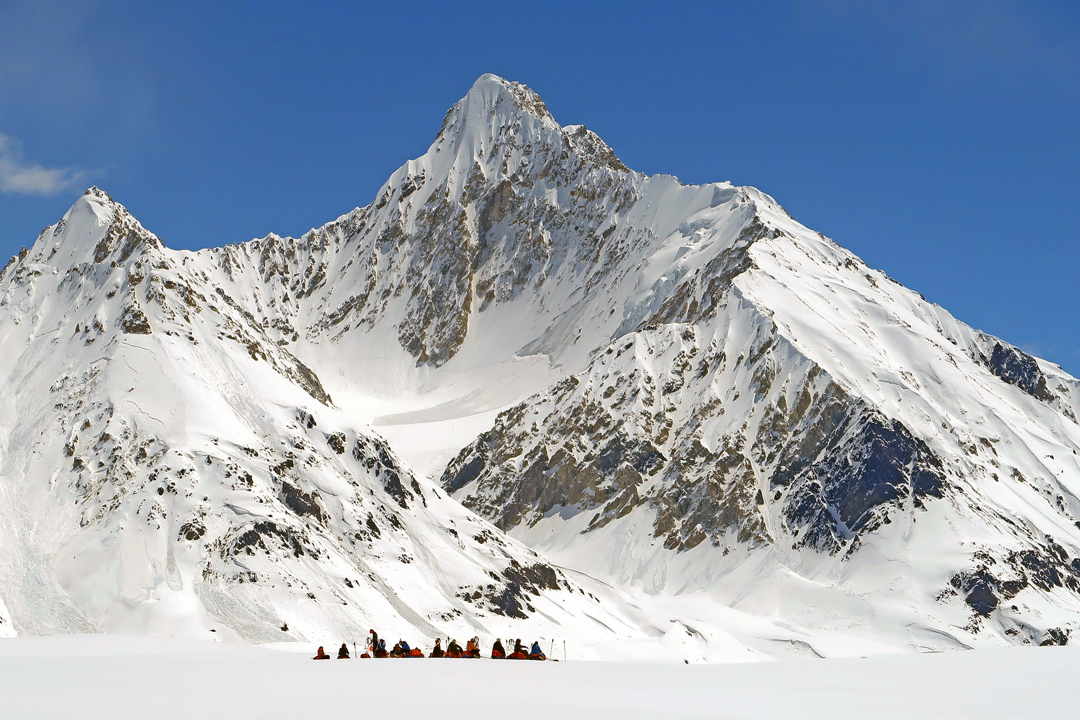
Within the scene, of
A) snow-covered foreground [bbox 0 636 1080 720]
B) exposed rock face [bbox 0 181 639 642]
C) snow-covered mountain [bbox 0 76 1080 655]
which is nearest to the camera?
snow-covered foreground [bbox 0 636 1080 720]

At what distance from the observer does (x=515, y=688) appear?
84.0 ft

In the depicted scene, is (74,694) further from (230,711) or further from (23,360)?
(23,360)

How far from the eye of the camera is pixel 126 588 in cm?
10706

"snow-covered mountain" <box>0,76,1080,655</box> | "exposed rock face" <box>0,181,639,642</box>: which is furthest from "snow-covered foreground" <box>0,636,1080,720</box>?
"snow-covered mountain" <box>0,76,1080,655</box>

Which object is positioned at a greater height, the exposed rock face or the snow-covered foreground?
the exposed rock face

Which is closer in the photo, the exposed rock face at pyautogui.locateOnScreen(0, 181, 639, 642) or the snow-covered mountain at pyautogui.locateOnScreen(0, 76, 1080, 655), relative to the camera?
the exposed rock face at pyautogui.locateOnScreen(0, 181, 639, 642)

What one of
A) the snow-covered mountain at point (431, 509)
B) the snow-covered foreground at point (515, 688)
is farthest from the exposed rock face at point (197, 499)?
the snow-covered foreground at point (515, 688)

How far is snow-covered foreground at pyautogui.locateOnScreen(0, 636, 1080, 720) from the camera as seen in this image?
2192 centimetres

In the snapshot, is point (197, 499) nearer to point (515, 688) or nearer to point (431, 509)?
point (431, 509)

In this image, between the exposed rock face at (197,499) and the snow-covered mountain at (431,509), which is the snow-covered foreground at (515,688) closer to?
the exposed rock face at (197,499)

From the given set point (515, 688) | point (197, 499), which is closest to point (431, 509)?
point (197, 499)

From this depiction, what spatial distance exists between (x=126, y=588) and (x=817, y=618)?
91.9 meters

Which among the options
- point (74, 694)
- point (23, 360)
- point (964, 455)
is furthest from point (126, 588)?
point (964, 455)

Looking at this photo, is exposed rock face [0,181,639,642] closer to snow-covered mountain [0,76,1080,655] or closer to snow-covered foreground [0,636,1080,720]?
snow-covered mountain [0,76,1080,655]
